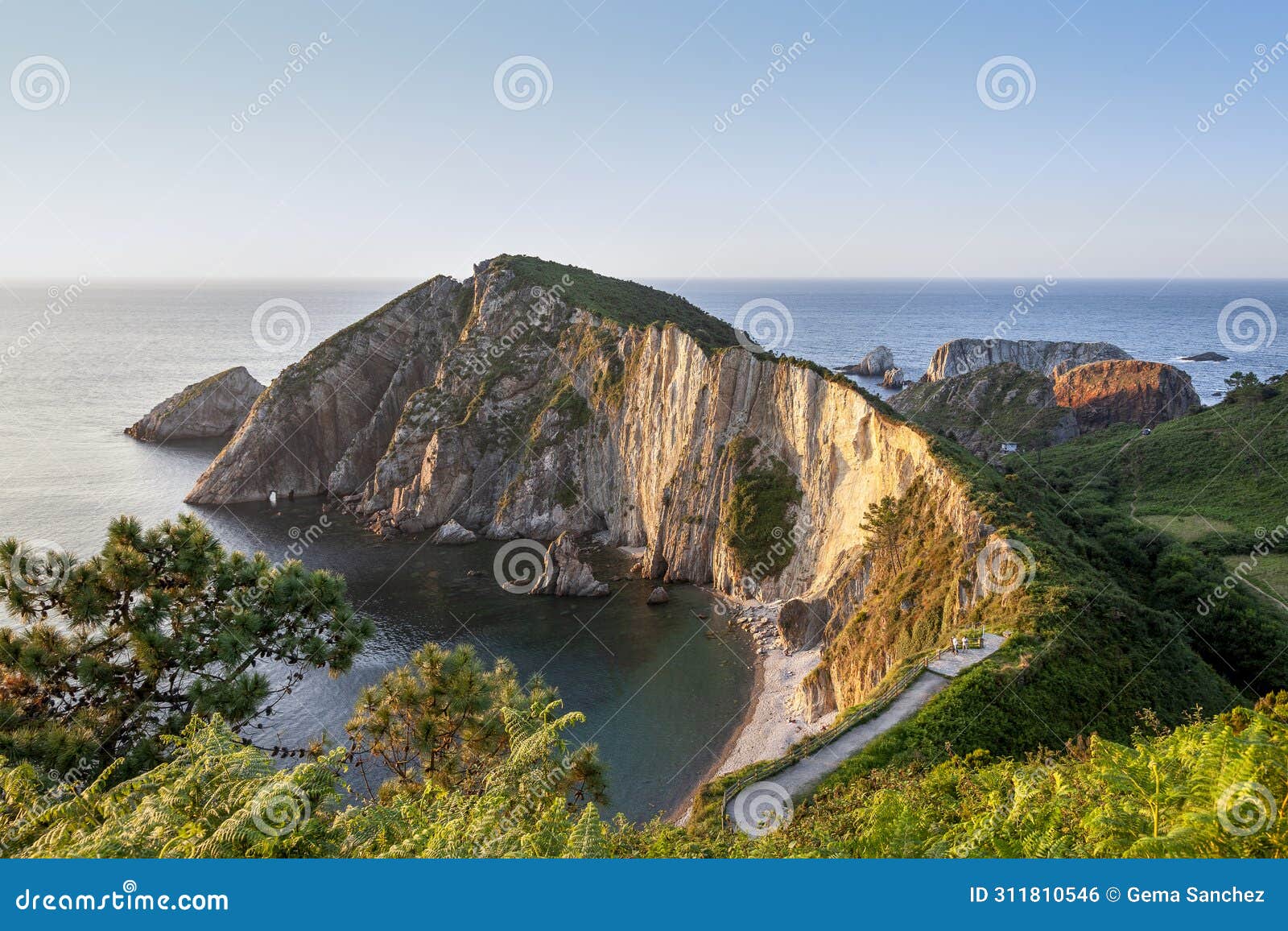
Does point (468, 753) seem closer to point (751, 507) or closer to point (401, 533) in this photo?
point (751, 507)

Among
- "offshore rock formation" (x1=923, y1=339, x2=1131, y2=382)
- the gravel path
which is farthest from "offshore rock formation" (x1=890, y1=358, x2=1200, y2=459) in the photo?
the gravel path

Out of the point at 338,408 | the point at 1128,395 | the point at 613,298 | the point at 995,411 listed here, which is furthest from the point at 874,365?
the point at 338,408

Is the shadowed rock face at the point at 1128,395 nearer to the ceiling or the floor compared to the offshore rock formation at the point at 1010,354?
nearer to the floor

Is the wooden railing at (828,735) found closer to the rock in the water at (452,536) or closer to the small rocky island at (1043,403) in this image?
the rock in the water at (452,536)

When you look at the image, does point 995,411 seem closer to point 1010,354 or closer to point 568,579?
point 1010,354

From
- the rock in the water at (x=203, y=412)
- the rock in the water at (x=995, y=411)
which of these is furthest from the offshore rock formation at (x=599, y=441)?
the rock in the water at (x=995, y=411)

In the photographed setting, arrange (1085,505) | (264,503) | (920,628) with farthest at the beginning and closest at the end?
(264,503), (1085,505), (920,628)

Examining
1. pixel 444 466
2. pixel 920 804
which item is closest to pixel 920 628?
pixel 920 804

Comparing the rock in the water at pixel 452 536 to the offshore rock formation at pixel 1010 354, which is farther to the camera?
the offshore rock formation at pixel 1010 354
